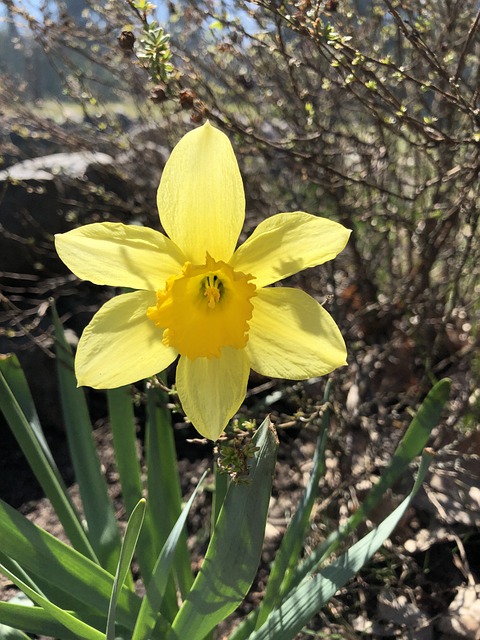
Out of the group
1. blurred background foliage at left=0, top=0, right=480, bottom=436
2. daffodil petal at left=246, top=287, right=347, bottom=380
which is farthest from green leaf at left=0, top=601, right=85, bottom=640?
blurred background foliage at left=0, top=0, right=480, bottom=436

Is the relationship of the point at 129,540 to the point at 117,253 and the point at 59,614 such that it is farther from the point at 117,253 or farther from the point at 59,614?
the point at 117,253

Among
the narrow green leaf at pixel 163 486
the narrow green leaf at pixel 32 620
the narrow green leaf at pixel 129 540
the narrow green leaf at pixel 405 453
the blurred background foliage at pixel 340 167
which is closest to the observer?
the narrow green leaf at pixel 129 540

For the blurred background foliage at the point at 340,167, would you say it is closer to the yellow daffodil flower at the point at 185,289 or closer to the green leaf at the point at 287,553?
the yellow daffodil flower at the point at 185,289

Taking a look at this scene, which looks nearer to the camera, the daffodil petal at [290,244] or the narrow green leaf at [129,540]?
the narrow green leaf at [129,540]

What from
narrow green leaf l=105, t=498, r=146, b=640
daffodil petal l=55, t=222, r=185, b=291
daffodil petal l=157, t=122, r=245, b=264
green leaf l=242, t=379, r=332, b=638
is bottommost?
green leaf l=242, t=379, r=332, b=638

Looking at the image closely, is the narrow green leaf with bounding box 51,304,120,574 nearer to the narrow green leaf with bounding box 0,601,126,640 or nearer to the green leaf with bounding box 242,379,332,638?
the narrow green leaf with bounding box 0,601,126,640

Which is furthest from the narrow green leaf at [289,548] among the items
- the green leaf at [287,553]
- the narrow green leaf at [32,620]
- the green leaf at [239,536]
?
the narrow green leaf at [32,620]
